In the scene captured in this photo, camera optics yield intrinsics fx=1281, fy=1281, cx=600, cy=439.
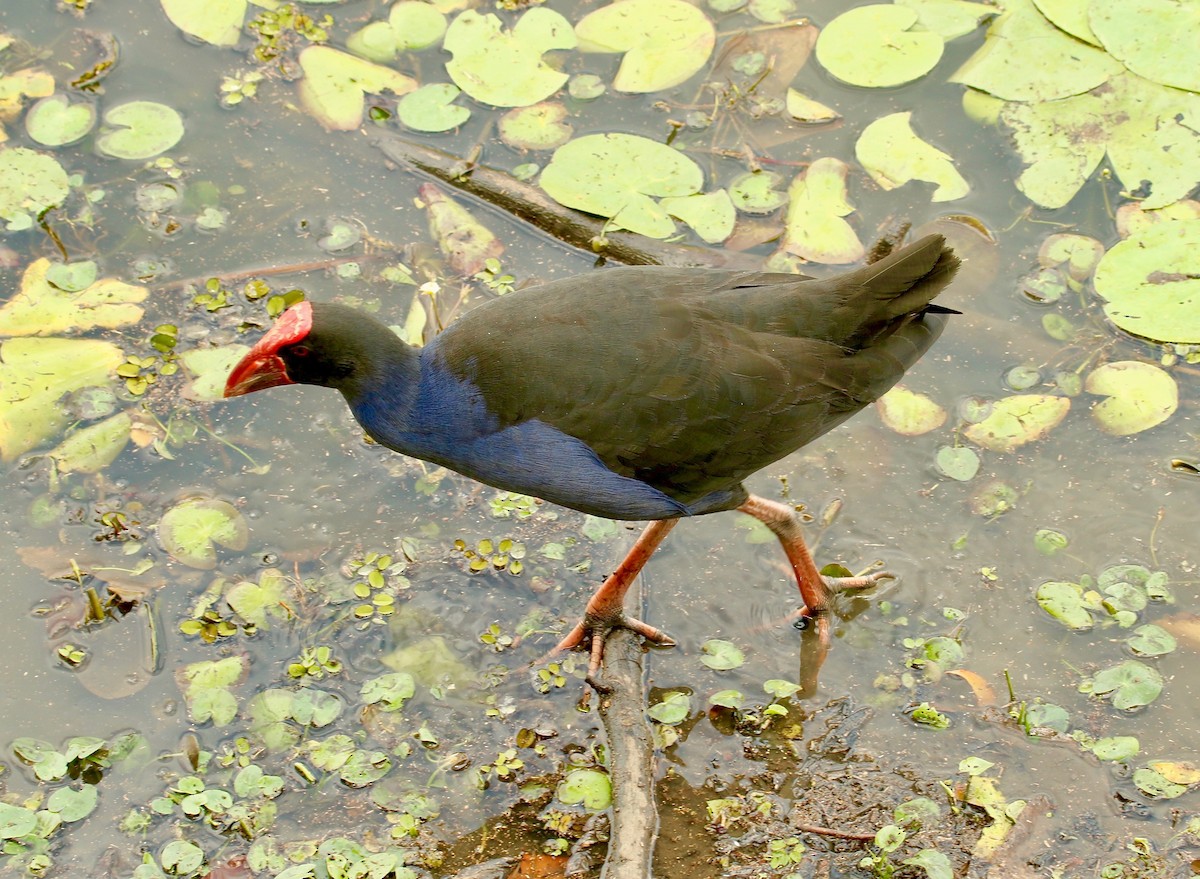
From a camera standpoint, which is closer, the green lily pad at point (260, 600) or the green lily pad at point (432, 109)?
the green lily pad at point (260, 600)

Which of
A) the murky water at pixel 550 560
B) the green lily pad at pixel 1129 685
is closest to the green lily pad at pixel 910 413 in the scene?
the murky water at pixel 550 560

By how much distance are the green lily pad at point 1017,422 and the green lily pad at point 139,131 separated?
2953 mm

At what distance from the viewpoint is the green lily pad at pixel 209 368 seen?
13.1ft

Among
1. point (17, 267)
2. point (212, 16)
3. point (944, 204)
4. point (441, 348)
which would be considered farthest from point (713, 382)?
point (212, 16)

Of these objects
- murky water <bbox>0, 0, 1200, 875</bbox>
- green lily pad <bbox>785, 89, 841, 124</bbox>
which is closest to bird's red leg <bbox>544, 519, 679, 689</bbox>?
murky water <bbox>0, 0, 1200, 875</bbox>

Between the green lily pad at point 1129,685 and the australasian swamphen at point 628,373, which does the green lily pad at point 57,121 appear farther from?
the green lily pad at point 1129,685

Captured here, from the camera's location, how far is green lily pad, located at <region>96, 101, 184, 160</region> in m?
4.55

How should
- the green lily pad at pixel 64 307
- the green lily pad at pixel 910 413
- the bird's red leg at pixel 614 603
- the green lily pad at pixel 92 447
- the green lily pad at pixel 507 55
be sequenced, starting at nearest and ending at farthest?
1. the bird's red leg at pixel 614 603
2. the green lily pad at pixel 92 447
3. the green lily pad at pixel 910 413
4. the green lily pad at pixel 64 307
5. the green lily pad at pixel 507 55

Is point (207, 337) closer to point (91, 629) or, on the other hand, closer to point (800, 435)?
point (91, 629)

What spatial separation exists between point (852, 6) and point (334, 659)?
3.25 metres

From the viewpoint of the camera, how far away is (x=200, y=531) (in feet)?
12.1

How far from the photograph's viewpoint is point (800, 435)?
Result: 322 centimetres

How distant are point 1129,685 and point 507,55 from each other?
10.0ft

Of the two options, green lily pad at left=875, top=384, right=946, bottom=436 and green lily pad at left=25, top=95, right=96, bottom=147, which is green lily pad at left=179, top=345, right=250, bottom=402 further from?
green lily pad at left=875, top=384, right=946, bottom=436
